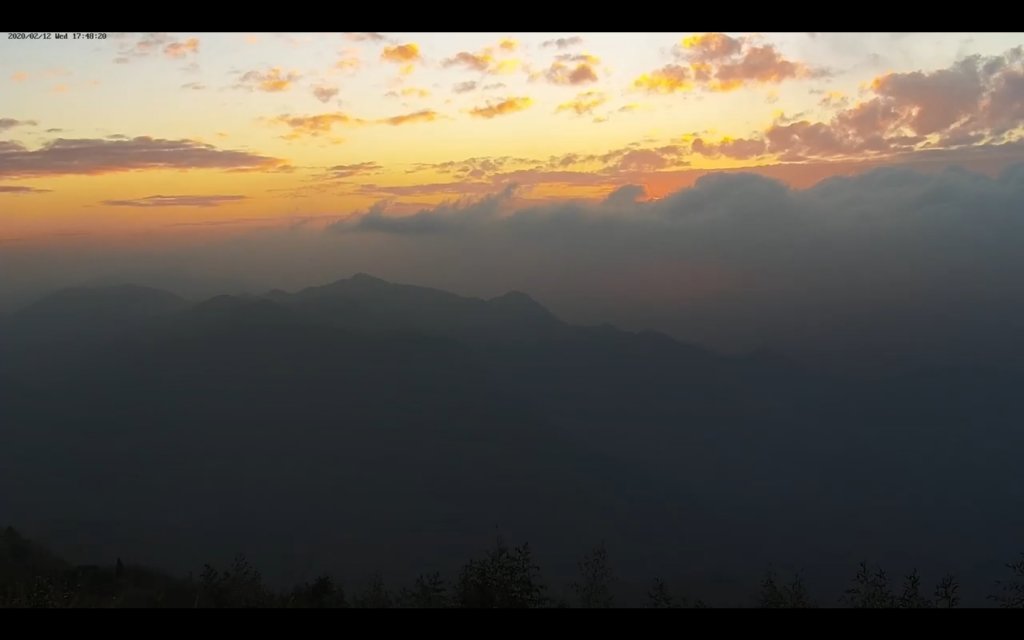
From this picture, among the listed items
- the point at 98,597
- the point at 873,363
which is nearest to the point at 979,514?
the point at 873,363

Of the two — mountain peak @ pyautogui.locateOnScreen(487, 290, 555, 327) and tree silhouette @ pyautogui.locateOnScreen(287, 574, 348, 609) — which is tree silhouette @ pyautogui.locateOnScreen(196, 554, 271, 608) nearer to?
tree silhouette @ pyautogui.locateOnScreen(287, 574, 348, 609)

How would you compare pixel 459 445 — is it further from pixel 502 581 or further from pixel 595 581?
pixel 502 581

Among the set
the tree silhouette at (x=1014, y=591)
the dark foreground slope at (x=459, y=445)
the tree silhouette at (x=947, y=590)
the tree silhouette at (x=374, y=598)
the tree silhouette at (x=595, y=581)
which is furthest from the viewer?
the dark foreground slope at (x=459, y=445)

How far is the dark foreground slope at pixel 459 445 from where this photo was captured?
5219 cm

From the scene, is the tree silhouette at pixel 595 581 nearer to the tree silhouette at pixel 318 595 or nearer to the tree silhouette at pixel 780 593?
the tree silhouette at pixel 780 593

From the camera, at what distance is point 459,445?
81.2 metres

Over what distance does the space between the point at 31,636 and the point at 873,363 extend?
132 m

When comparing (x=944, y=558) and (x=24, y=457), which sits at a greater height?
(x=24, y=457)

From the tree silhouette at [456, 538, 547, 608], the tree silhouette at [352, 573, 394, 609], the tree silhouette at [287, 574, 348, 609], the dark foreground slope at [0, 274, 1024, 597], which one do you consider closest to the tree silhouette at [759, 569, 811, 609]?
the tree silhouette at [456, 538, 547, 608]

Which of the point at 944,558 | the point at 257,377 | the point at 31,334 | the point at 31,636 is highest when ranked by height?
the point at 31,334

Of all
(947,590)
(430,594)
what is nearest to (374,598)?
(430,594)

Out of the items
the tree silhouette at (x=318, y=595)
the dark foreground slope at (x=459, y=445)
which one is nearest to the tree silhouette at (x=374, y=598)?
the tree silhouette at (x=318, y=595)

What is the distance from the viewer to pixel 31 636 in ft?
8.13
